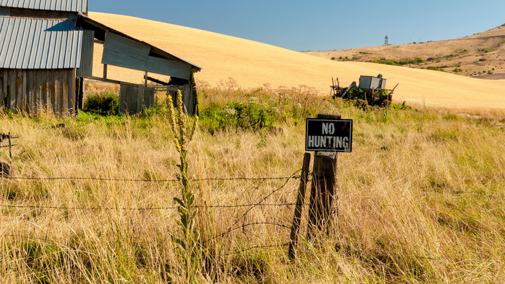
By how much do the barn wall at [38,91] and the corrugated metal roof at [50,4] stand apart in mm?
3341

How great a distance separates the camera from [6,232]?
3217 mm

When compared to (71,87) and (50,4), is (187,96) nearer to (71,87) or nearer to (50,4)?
(71,87)

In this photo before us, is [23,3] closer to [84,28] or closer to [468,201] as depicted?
[84,28]

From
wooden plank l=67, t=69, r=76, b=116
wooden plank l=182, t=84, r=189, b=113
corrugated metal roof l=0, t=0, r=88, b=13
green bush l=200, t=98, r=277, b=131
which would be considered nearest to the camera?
green bush l=200, t=98, r=277, b=131

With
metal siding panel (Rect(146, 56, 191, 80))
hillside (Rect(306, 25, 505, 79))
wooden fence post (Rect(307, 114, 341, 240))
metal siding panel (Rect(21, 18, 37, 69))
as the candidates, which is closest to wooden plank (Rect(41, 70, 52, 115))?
metal siding panel (Rect(21, 18, 37, 69))

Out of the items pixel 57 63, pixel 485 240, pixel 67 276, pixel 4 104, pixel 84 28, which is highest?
pixel 84 28

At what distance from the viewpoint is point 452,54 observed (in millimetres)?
115312

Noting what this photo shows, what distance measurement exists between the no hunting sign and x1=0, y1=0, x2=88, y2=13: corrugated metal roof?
1565cm

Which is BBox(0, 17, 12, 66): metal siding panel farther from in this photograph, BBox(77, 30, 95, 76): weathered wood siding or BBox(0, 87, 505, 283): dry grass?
BBox(0, 87, 505, 283): dry grass

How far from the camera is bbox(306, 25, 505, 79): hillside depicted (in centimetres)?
9225

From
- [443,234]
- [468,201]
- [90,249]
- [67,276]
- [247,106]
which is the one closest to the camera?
[67,276]

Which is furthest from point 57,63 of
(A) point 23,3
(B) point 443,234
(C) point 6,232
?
(B) point 443,234

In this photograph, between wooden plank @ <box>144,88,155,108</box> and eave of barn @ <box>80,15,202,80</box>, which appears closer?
eave of barn @ <box>80,15,202,80</box>

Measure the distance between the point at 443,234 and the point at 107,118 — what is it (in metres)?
13.4
